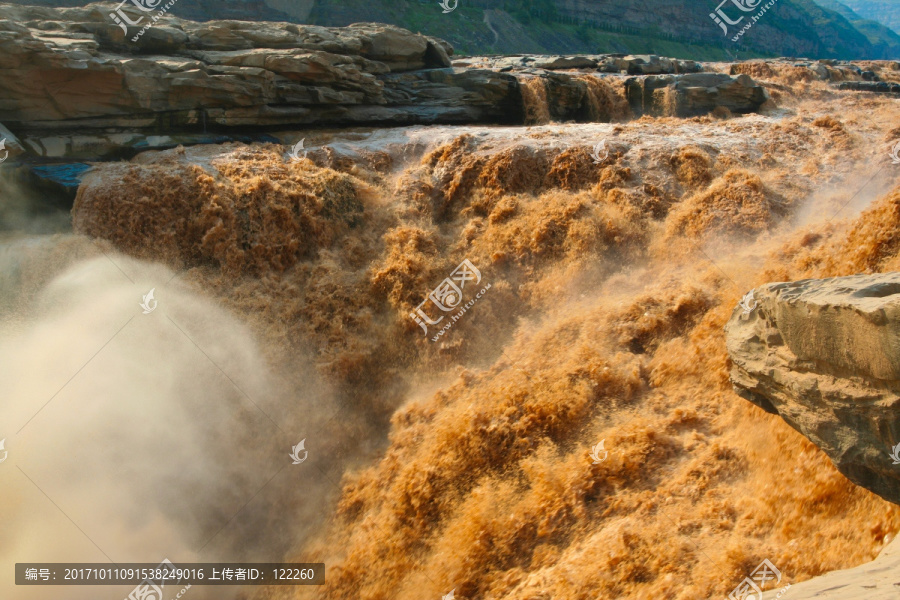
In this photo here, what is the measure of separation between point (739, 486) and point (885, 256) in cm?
366

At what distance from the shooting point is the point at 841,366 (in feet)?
15.7

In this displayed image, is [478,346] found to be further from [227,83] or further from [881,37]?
[881,37]

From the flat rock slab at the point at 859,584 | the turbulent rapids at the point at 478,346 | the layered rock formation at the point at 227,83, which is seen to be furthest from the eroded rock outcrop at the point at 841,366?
the layered rock formation at the point at 227,83

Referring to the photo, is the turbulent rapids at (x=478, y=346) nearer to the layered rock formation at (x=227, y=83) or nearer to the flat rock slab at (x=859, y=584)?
the flat rock slab at (x=859, y=584)

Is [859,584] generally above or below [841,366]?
below

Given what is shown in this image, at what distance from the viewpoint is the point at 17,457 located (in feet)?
23.4

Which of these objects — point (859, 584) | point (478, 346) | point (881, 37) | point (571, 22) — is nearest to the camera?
point (859, 584)

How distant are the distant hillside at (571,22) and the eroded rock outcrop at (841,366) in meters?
42.8

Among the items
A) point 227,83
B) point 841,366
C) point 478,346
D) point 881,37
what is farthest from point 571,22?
point 881,37

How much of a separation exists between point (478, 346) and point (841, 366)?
16.4 feet

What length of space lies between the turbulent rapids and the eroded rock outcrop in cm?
46

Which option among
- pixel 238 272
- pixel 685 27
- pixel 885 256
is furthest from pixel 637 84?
pixel 685 27

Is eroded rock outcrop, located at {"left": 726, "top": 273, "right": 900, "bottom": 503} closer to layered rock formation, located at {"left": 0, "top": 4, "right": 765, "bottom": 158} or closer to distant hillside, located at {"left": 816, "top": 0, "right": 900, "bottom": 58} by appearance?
layered rock formation, located at {"left": 0, "top": 4, "right": 765, "bottom": 158}

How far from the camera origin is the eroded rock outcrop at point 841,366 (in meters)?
4.45
